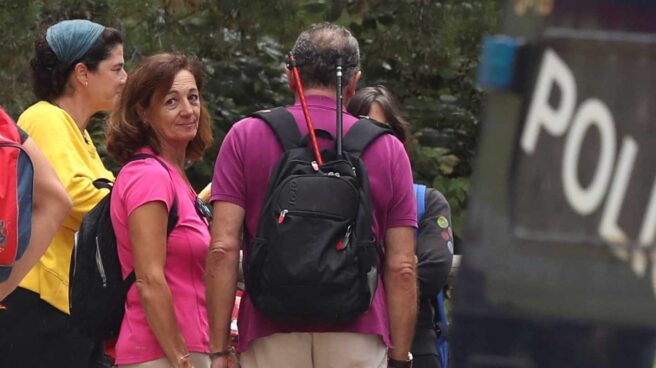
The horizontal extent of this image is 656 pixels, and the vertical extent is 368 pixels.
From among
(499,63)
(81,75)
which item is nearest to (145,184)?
(81,75)

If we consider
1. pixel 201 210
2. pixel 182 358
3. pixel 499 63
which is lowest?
pixel 182 358

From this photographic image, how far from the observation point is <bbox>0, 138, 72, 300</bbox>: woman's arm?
422 centimetres

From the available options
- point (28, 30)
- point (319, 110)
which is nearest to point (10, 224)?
point (319, 110)

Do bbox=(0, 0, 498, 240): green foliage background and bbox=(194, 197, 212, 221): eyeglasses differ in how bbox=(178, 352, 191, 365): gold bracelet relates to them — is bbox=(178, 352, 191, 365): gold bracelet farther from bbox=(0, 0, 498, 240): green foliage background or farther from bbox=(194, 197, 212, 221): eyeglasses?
bbox=(0, 0, 498, 240): green foliage background

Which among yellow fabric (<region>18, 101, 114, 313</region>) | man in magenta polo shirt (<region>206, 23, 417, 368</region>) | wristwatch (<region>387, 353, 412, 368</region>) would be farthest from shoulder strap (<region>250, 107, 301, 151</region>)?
Result: yellow fabric (<region>18, 101, 114, 313</region>)

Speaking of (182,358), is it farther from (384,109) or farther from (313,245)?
(384,109)

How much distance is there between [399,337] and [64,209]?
1068 millimetres

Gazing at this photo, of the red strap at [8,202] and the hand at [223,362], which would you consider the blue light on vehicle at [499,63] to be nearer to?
the red strap at [8,202]

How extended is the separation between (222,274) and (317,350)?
0.36 metres

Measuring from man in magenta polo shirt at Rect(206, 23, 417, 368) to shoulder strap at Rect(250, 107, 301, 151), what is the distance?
21 millimetres

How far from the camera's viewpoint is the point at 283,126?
4387mm

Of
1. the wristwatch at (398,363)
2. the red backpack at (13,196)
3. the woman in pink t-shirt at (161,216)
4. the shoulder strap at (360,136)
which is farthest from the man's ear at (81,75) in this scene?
the wristwatch at (398,363)

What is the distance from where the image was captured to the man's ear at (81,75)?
5504 millimetres

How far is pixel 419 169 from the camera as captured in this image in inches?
336
